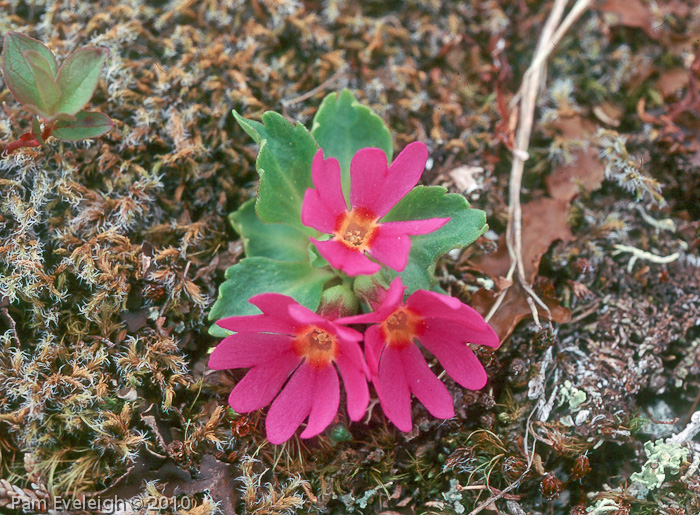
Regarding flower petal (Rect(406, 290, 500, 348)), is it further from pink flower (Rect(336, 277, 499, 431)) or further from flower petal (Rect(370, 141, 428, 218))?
flower petal (Rect(370, 141, 428, 218))

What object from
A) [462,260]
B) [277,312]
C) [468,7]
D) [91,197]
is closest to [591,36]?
[468,7]

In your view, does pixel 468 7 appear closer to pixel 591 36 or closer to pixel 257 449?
pixel 591 36

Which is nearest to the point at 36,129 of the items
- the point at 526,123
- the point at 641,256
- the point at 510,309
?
the point at 510,309

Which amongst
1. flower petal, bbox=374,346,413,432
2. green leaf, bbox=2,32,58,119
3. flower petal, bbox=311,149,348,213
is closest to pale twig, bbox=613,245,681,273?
flower petal, bbox=374,346,413,432

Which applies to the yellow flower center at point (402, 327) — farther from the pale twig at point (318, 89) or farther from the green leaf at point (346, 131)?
the pale twig at point (318, 89)

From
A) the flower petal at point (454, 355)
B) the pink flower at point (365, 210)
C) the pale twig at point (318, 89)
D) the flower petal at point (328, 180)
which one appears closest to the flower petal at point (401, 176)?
the pink flower at point (365, 210)

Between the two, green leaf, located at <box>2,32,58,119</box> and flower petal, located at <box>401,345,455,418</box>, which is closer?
flower petal, located at <box>401,345,455,418</box>

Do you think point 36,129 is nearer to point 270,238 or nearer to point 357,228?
point 270,238
